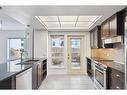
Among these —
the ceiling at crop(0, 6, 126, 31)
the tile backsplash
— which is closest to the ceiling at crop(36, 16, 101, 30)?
the ceiling at crop(0, 6, 126, 31)

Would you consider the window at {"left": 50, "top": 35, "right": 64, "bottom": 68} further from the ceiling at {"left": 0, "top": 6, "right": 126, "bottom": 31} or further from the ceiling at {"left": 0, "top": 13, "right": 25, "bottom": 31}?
the ceiling at {"left": 0, "top": 6, "right": 126, "bottom": 31}

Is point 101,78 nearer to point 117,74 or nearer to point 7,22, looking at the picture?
point 117,74

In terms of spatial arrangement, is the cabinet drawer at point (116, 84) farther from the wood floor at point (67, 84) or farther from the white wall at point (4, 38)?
the white wall at point (4, 38)

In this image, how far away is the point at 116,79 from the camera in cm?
393

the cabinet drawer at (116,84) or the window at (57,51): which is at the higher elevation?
the window at (57,51)

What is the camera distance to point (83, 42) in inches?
401

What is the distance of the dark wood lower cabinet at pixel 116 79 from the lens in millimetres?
3572

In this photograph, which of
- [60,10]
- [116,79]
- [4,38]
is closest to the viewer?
[116,79]

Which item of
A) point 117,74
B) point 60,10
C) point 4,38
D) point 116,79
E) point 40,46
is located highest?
point 60,10

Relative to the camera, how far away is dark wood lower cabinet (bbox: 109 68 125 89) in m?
3.57

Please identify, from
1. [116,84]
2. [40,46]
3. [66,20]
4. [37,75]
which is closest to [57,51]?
[40,46]

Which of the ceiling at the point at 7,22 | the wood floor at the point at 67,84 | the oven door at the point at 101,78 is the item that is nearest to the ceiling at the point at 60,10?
the oven door at the point at 101,78
